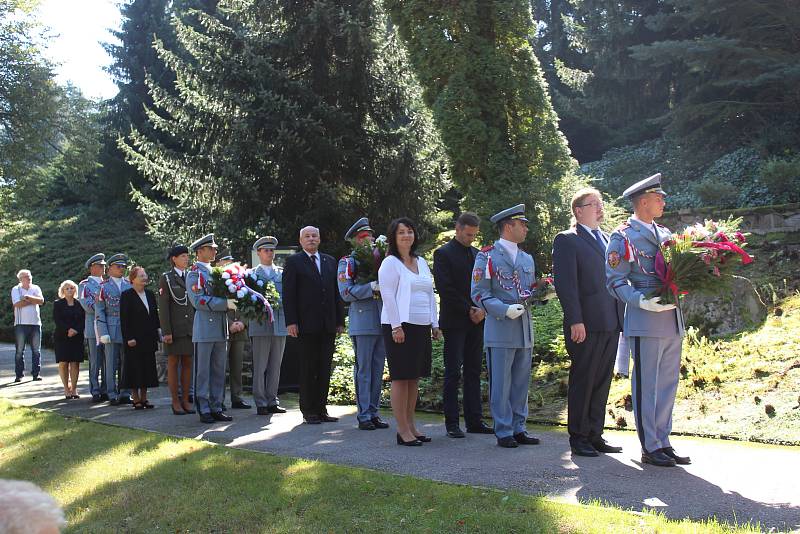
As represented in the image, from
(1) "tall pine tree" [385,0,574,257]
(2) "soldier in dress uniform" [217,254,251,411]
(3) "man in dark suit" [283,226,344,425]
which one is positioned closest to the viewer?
(3) "man in dark suit" [283,226,344,425]

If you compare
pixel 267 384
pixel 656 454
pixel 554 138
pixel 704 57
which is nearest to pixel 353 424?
pixel 267 384

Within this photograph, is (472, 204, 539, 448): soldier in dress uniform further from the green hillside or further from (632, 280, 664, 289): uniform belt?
the green hillside

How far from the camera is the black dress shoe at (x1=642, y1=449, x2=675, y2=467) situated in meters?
6.48

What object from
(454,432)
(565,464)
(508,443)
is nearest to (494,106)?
(454,432)

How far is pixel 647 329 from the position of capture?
6.70m

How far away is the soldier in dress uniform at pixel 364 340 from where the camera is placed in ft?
30.1

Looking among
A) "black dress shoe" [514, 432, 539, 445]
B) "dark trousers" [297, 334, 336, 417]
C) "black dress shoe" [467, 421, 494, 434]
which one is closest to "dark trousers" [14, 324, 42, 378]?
"dark trousers" [297, 334, 336, 417]

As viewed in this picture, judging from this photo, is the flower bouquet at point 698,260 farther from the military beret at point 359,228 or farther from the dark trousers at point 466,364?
the military beret at point 359,228

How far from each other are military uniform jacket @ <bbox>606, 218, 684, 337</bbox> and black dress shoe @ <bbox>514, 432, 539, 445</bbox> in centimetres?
157

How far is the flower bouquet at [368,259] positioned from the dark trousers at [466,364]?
1136 millimetres

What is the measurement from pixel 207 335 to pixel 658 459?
5.86 m

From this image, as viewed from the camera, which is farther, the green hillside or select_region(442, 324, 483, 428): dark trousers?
the green hillside

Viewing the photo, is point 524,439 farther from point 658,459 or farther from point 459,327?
point 658,459

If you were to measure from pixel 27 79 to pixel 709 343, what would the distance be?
3018 cm
